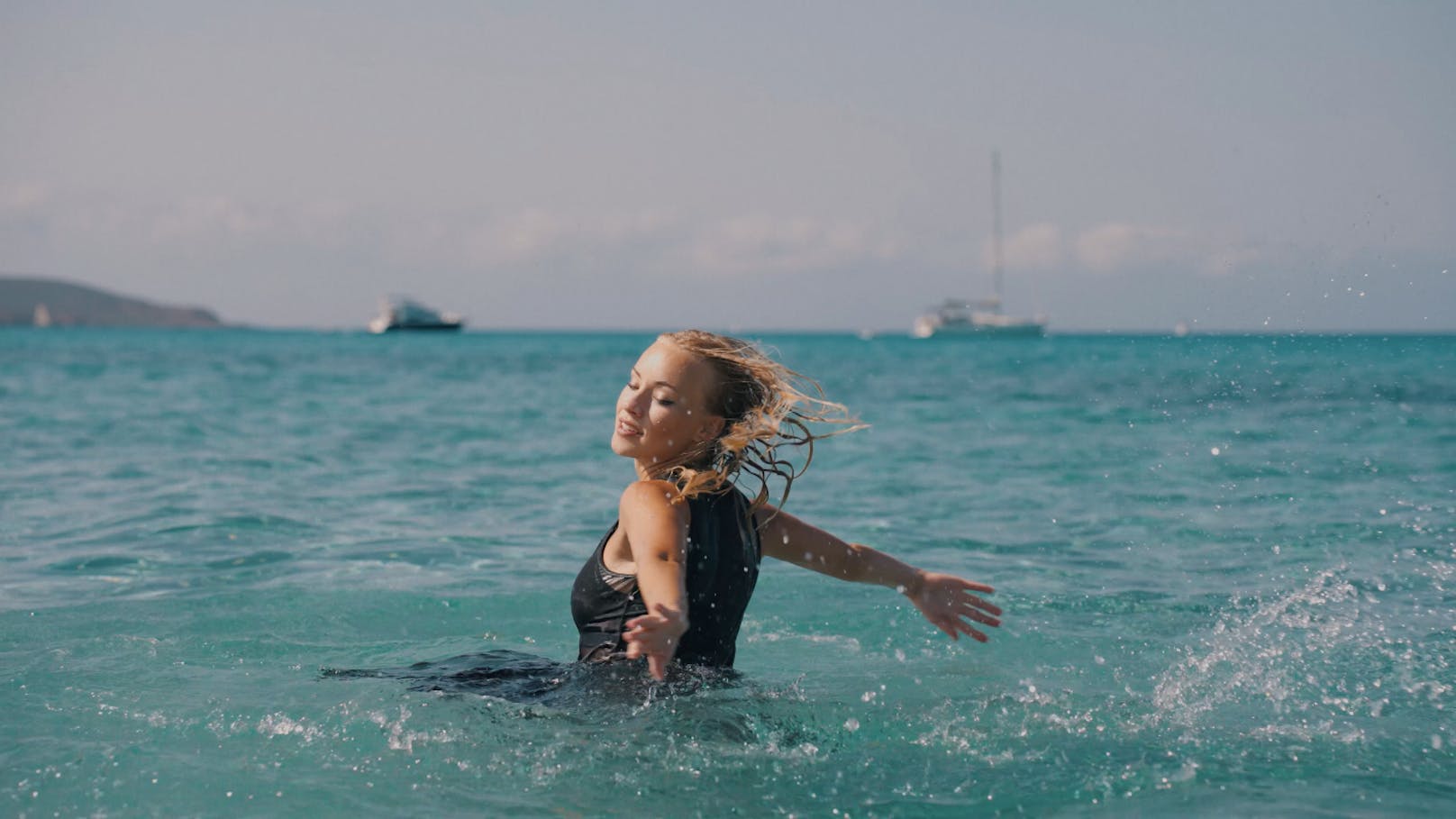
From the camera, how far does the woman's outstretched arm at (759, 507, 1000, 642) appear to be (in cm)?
388

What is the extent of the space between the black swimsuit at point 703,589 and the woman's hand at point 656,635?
460 millimetres

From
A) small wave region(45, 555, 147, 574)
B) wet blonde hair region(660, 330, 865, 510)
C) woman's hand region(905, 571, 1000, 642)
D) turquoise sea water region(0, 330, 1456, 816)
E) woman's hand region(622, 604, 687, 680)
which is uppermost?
wet blonde hair region(660, 330, 865, 510)

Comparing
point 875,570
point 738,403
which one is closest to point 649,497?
point 738,403

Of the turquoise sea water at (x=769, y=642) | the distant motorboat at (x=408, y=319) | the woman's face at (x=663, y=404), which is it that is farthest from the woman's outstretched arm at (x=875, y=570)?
the distant motorboat at (x=408, y=319)

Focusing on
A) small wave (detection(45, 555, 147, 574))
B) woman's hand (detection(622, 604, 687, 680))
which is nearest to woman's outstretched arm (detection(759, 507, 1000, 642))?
woman's hand (detection(622, 604, 687, 680))

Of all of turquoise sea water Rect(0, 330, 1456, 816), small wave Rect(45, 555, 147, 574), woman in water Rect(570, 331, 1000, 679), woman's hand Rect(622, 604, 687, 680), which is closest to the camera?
woman's hand Rect(622, 604, 687, 680)

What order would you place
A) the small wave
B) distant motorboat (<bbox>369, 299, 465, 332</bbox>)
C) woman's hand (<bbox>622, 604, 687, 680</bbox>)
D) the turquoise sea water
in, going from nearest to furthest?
woman's hand (<bbox>622, 604, 687, 680</bbox>) < the turquoise sea water < the small wave < distant motorboat (<bbox>369, 299, 465, 332</bbox>)

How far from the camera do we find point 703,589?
3.54 meters

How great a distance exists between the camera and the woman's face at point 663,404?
11.8 feet

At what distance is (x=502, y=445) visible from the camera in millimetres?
13836

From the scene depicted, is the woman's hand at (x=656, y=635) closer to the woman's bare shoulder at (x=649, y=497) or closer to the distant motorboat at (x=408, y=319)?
the woman's bare shoulder at (x=649, y=497)

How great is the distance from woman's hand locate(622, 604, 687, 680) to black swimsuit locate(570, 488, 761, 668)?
18.1 inches

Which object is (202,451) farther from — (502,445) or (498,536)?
(498,536)

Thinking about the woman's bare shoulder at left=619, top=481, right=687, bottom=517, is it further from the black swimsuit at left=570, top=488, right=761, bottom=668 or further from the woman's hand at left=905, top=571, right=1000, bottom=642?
the woman's hand at left=905, top=571, right=1000, bottom=642
